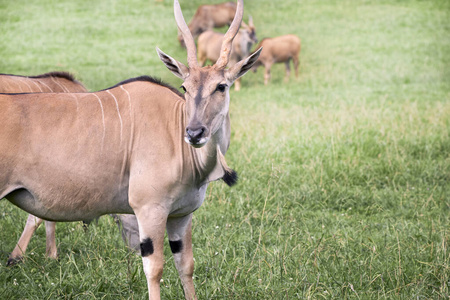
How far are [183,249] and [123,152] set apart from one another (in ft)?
2.34

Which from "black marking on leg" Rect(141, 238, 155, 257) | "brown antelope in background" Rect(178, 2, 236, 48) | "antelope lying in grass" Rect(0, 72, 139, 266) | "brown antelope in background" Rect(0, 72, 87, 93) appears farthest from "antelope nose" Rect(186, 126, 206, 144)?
"brown antelope in background" Rect(178, 2, 236, 48)

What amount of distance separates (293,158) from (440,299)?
3141 mm

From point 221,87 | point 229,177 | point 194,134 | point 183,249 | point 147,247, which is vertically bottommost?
point 183,249

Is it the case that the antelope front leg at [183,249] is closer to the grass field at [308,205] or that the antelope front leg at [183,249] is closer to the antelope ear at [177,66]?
the grass field at [308,205]

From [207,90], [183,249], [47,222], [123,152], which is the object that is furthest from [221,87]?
[47,222]

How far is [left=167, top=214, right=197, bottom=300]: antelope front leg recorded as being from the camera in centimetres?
330

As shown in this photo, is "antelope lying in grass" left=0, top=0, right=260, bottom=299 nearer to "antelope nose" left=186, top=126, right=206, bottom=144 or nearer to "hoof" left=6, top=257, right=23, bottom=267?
"antelope nose" left=186, top=126, right=206, bottom=144

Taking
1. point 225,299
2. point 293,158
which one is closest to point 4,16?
point 293,158

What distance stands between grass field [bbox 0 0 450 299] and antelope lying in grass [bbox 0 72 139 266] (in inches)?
3.9

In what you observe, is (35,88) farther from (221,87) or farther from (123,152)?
(221,87)

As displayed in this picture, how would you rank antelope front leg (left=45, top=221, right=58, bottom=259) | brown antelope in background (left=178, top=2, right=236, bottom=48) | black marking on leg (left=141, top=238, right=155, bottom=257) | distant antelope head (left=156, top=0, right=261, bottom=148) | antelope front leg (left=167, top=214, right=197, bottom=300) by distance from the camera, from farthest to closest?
brown antelope in background (left=178, top=2, right=236, bottom=48) → antelope front leg (left=45, top=221, right=58, bottom=259) → antelope front leg (left=167, top=214, right=197, bottom=300) → black marking on leg (left=141, top=238, right=155, bottom=257) → distant antelope head (left=156, top=0, right=261, bottom=148)

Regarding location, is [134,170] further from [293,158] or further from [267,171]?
[293,158]

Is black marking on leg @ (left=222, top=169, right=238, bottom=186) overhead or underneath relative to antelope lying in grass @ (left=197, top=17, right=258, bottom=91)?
overhead

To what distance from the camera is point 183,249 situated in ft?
10.9
